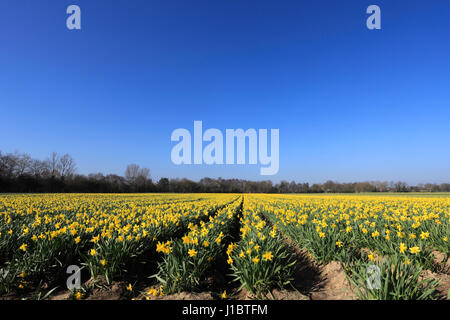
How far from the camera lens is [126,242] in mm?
4195

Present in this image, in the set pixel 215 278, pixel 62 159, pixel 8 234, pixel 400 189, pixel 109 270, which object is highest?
pixel 62 159

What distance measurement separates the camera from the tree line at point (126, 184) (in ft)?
154

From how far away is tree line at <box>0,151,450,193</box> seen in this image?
46.8 meters

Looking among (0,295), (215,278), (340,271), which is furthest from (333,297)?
(0,295)

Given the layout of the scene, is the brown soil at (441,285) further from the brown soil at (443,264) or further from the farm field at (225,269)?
the brown soil at (443,264)

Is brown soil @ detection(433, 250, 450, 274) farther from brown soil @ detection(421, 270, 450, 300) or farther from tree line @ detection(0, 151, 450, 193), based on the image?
tree line @ detection(0, 151, 450, 193)

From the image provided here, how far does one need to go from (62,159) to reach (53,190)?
15268 mm

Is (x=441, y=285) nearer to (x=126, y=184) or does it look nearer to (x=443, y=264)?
(x=443, y=264)

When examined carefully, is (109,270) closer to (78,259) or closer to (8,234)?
(78,259)

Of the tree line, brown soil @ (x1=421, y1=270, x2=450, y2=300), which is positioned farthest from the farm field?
the tree line

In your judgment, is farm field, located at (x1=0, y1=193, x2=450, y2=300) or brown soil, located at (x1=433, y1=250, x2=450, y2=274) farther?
brown soil, located at (x1=433, y1=250, x2=450, y2=274)

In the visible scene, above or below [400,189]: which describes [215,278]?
above

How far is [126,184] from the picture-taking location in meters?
63.0
